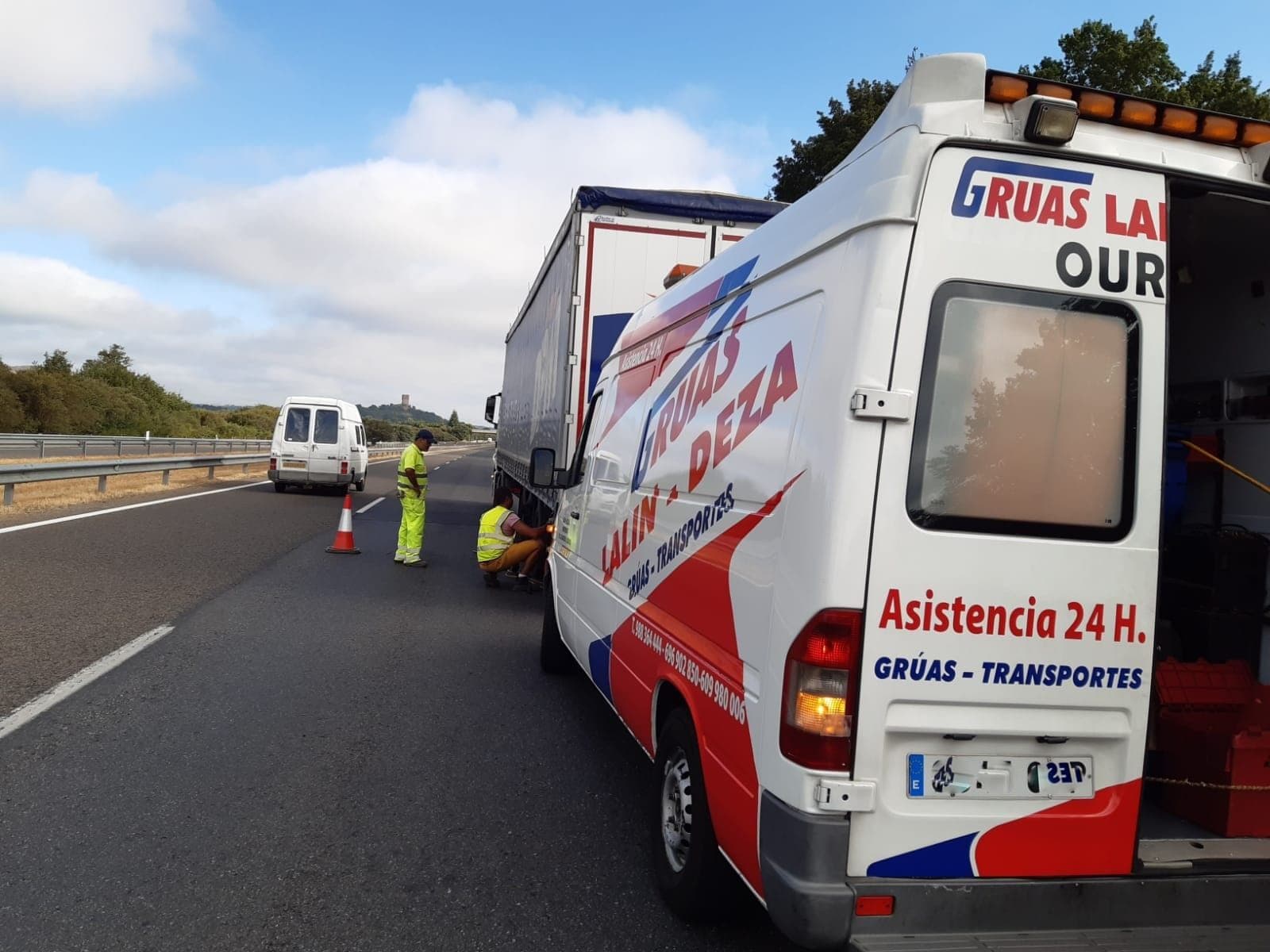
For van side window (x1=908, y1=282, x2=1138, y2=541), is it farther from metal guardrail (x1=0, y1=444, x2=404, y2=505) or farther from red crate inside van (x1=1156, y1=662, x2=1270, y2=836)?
metal guardrail (x1=0, y1=444, x2=404, y2=505)

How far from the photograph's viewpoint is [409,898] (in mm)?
3453

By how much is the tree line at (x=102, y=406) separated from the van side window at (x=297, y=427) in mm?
10166

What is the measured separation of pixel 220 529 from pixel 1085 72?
965 inches

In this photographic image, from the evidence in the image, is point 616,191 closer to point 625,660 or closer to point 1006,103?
point 625,660

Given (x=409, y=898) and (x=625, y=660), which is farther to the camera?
(x=625, y=660)

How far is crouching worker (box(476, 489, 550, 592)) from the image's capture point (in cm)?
1060

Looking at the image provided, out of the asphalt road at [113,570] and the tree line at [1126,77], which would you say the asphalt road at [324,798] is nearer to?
the asphalt road at [113,570]

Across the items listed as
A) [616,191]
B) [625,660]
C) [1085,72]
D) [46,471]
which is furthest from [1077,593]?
[1085,72]

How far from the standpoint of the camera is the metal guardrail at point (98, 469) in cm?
1441

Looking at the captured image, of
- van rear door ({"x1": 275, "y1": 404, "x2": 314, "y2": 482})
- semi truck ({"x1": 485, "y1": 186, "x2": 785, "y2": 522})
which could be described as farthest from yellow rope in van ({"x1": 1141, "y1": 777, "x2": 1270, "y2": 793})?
van rear door ({"x1": 275, "y1": 404, "x2": 314, "y2": 482})

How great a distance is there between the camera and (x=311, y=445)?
69.3 feet

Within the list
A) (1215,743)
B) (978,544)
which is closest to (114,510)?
(978,544)

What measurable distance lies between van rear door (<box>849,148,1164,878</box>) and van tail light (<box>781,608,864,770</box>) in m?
0.04

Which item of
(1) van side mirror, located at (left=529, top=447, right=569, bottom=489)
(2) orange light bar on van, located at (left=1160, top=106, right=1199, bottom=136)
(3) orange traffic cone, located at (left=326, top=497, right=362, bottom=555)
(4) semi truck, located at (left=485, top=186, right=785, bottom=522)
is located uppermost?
(4) semi truck, located at (left=485, top=186, right=785, bottom=522)
